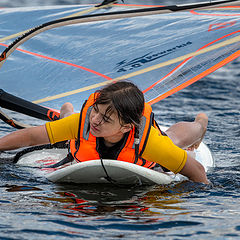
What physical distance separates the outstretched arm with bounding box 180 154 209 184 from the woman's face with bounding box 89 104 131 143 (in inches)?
19.4

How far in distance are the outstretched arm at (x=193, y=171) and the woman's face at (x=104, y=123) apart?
493 millimetres

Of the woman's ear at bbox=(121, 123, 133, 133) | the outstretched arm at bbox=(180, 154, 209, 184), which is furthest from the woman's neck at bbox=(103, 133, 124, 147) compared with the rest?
the outstretched arm at bbox=(180, 154, 209, 184)

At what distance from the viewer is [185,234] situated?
286cm

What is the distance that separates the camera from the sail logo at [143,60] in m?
5.91

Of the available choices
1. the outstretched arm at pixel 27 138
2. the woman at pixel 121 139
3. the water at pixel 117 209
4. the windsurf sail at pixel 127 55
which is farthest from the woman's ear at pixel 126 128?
the windsurf sail at pixel 127 55

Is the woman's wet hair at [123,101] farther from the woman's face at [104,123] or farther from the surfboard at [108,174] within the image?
the surfboard at [108,174]

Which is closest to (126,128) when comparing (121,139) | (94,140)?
(121,139)

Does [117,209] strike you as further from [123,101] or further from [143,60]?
[143,60]

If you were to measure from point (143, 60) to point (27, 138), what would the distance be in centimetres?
259

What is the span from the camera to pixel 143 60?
19.6ft

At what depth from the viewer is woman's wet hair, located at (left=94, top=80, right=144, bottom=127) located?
10.6ft

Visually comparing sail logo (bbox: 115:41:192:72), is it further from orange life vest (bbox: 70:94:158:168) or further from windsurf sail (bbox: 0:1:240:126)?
orange life vest (bbox: 70:94:158:168)

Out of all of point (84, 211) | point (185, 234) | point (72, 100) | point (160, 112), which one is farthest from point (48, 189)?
point (160, 112)

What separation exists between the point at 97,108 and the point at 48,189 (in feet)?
2.44
